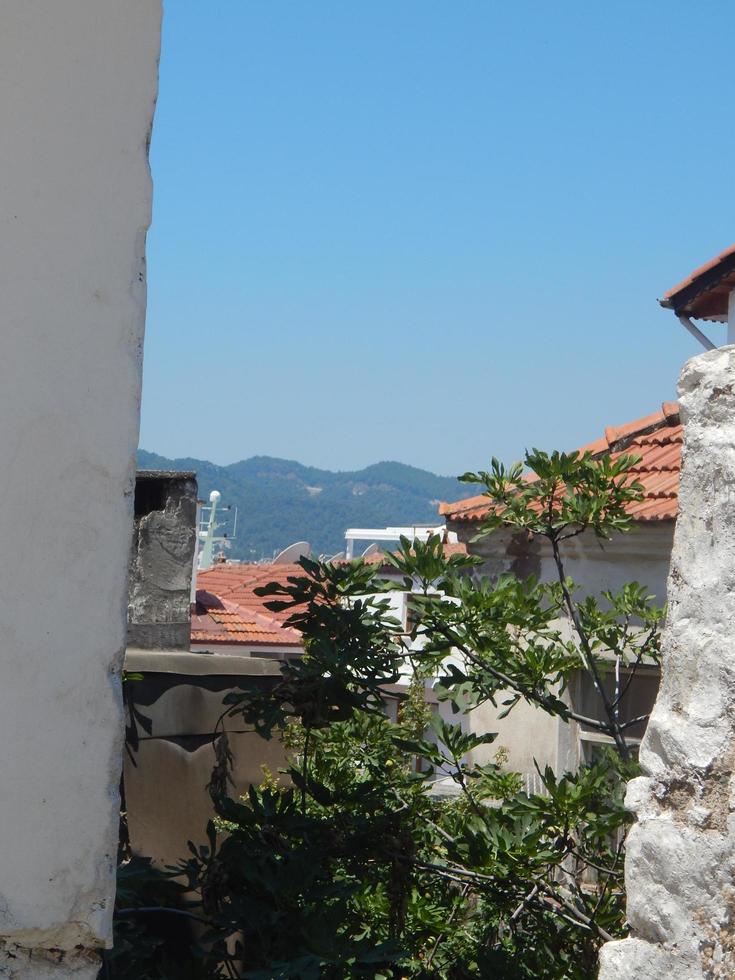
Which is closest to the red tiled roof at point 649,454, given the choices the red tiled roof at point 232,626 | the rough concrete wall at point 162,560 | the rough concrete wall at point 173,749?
the rough concrete wall at point 162,560

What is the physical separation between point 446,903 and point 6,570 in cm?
239

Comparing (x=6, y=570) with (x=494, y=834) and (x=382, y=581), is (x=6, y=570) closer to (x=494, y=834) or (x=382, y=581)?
(x=382, y=581)

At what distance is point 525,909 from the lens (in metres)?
3.68

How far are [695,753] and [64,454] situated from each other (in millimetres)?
1233

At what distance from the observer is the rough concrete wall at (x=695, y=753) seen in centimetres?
201

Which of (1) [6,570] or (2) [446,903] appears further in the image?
(2) [446,903]

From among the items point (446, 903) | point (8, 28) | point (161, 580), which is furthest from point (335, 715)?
point (8, 28)

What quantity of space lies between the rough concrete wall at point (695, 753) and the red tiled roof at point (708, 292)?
6059mm

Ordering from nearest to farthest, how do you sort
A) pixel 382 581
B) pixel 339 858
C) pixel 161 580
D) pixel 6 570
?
pixel 6 570 → pixel 339 858 → pixel 382 581 → pixel 161 580

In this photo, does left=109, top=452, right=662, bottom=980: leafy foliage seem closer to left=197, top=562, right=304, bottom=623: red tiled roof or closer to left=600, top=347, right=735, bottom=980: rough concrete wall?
left=600, top=347, right=735, bottom=980: rough concrete wall

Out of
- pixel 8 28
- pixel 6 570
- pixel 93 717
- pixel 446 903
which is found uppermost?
pixel 8 28

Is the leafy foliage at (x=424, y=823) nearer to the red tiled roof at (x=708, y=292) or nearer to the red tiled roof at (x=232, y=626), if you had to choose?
the red tiled roof at (x=708, y=292)

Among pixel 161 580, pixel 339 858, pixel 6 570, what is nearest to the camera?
pixel 6 570

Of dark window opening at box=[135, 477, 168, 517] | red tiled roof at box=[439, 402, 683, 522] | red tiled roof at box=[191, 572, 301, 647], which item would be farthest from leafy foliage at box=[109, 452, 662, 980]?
red tiled roof at box=[191, 572, 301, 647]
